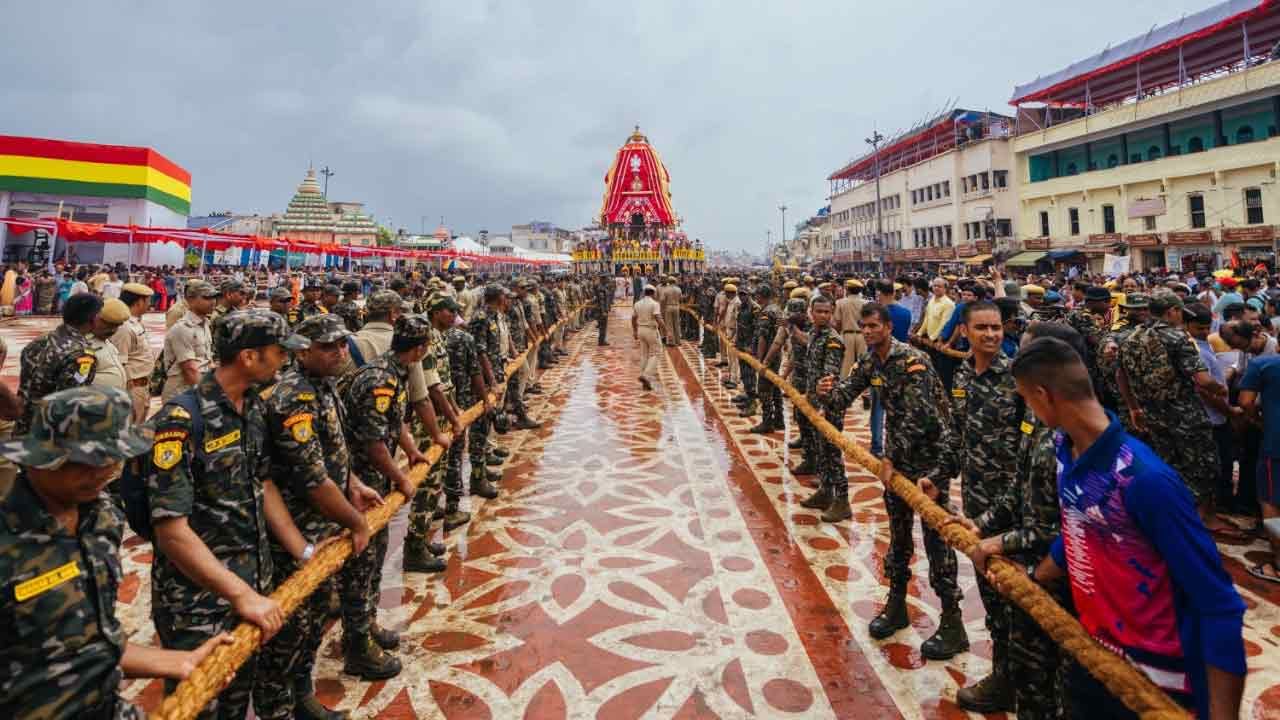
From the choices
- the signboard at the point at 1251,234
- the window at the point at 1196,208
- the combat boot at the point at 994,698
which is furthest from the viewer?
the window at the point at 1196,208

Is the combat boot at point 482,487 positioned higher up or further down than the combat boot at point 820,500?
higher up

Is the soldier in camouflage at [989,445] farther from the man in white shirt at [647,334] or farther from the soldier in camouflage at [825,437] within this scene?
the man in white shirt at [647,334]

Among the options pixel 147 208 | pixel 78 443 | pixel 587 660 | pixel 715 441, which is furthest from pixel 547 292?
pixel 147 208

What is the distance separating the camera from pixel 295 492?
106 inches

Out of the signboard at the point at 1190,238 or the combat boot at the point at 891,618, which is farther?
the signboard at the point at 1190,238

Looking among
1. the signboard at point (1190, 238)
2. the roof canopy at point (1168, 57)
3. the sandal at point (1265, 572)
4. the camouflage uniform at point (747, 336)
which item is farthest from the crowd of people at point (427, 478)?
the roof canopy at point (1168, 57)

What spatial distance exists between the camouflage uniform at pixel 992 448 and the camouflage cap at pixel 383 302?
3.93 m

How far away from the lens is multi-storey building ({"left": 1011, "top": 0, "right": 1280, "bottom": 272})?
2089 cm

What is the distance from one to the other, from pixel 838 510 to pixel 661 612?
2109 mm

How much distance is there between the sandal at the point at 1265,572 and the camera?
4109 millimetres

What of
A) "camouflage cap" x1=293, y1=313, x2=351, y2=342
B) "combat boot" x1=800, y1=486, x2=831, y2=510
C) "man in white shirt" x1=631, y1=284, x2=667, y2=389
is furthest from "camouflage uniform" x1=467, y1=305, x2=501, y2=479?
"man in white shirt" x1=631, y1=284, x2=667, y2=389

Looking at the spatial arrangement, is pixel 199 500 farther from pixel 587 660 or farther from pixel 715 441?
pixel 715 441

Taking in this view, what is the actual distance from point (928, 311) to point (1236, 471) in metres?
3.98

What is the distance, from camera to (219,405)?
2.28 metres
